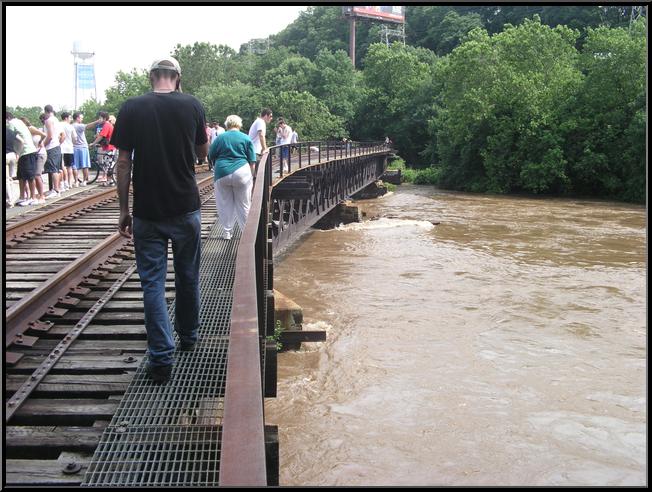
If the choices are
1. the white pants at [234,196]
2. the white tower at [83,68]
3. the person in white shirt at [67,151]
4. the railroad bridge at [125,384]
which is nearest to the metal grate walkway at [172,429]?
the railroad bridge at [125,384]

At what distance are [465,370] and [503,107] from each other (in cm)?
3394

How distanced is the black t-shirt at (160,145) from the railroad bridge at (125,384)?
48 cm

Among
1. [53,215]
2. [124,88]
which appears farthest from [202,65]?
[53,215]

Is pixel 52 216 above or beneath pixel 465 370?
above

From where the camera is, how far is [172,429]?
3379 mm

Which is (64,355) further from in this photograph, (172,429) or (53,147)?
(53,147)

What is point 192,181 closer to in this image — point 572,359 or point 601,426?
point 601,426

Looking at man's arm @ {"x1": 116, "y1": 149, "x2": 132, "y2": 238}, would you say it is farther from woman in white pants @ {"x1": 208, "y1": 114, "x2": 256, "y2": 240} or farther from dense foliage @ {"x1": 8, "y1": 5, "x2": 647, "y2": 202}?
dense foliage @ {"x1": 8, "y1": 5, "x2": 647, "y2": 202}

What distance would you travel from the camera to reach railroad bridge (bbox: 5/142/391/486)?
234cm

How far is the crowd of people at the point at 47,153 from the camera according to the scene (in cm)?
1080

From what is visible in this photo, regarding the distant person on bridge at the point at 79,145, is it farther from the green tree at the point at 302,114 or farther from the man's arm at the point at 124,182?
the green tree at the point at 302,114

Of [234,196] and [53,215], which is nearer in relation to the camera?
[234,196]

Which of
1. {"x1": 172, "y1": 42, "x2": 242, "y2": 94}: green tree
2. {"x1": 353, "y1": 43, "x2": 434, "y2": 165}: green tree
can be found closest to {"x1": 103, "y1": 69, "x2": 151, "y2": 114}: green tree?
{"x1": 172, "y1": 42, "x2": 242, "y2": 94}: green tree

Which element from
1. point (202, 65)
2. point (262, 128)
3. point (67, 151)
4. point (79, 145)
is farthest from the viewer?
point (202, 65)
